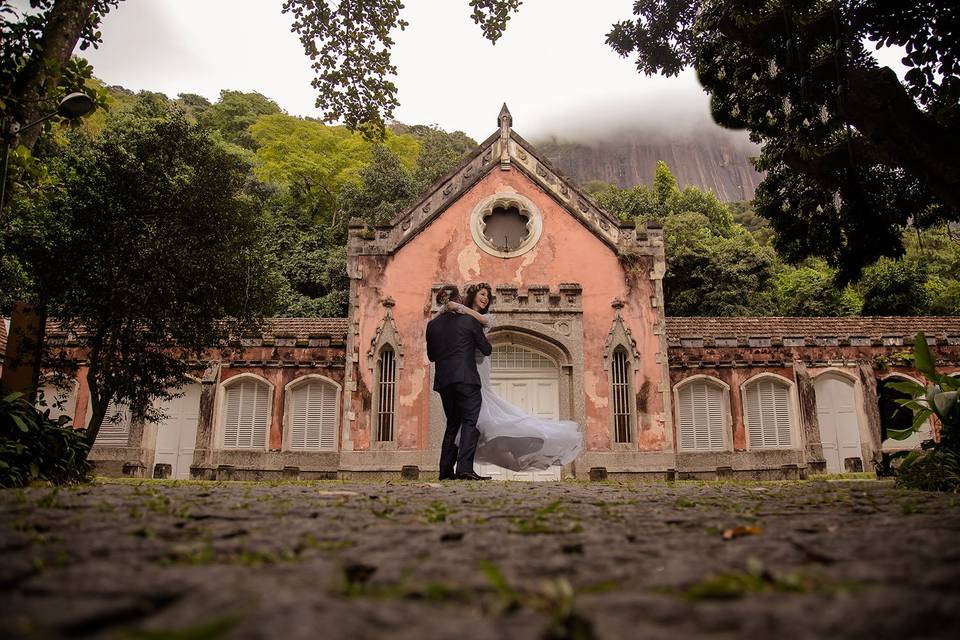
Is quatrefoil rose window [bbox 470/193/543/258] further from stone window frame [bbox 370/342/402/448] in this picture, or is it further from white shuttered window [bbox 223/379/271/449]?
white shuttered window [bbox 223/379/271/449]

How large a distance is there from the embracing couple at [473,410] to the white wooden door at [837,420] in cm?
1267

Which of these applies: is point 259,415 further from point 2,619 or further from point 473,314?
point 2,619

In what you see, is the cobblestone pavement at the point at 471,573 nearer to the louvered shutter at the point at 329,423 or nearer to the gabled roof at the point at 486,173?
the gabled roof at the point at 486,173

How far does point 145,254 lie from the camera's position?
12500 mm

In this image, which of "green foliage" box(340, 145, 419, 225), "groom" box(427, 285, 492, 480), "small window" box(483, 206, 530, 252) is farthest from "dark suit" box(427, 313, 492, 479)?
"green foliage" box(340, 145, 419, 225)

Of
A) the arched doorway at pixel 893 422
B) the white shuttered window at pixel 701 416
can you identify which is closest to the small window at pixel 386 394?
the white shuttered window at pixel 701 416

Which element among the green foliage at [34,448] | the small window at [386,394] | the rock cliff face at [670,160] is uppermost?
the rock cliff face at [670,160]

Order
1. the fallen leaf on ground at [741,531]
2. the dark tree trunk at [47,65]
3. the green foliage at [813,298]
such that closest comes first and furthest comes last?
the fallen leaf on ground at [741,531]
the dark tree trunk at [47,65]
the green foliage at [813,298]

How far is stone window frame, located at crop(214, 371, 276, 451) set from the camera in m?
19.1

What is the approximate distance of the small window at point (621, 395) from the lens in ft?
57.1

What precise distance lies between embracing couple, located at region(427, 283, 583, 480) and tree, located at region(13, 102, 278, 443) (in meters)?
5.26

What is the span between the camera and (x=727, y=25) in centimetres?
834

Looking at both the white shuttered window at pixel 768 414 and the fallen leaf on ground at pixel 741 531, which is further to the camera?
the white shuttered window at pixel 768 414

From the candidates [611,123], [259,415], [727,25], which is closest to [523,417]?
[727,25]
